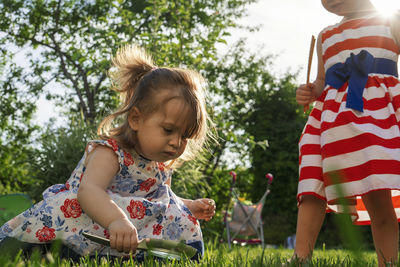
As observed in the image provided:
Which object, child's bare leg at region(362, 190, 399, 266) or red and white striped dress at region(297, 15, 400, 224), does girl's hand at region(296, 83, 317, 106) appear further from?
child's bare leg at region(362, 190, 399, 266)

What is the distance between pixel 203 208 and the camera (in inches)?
85.4

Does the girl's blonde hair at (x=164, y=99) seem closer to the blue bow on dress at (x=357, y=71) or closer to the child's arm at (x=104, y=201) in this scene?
the child's arm at (x=104, y=201)

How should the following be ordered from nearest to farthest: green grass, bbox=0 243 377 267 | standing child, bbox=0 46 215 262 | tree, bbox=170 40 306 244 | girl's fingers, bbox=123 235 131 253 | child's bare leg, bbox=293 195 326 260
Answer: green grass, bbox=0 243 377 267, girl's fingers, bbox=123 235 131 253, standing child, bbox=0 46 215 262, child's bare leg, bbox=293 195 326 260, tree, bbox=170 40 306 244

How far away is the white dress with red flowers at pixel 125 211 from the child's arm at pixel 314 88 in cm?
96

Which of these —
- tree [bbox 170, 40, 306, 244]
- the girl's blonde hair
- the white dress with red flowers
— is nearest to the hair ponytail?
the girl's blonde hair

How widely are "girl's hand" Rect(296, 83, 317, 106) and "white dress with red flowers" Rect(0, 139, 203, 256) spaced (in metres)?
0.95

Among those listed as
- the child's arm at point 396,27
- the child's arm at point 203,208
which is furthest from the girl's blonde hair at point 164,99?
the child's arm at point 396,27

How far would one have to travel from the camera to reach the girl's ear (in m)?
1.98

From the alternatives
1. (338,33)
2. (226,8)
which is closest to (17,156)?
(226,8)

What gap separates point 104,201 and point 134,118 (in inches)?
20.3

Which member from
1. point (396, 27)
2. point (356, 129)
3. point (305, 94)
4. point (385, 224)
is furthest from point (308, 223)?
point (396, 27)

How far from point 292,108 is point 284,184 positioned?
1649 mm

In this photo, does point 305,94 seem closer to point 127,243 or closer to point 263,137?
point 127,243

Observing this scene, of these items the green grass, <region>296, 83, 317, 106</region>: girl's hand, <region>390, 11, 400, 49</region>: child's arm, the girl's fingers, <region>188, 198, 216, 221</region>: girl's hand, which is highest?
<region>390, 11, 400, 49</region>: child's arm
